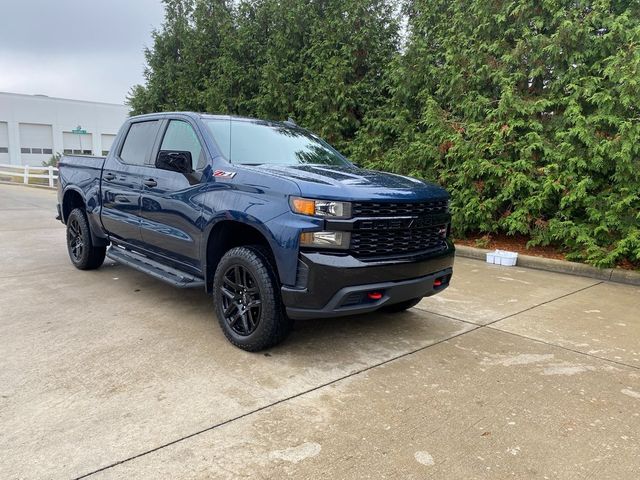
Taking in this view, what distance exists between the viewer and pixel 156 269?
4.73 meters

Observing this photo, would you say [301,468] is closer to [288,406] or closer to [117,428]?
[288,406]

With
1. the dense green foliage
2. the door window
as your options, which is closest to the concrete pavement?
the door window

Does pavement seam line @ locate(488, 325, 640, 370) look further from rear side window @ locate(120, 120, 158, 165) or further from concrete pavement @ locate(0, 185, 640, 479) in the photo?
rear side window @ locate(120, 120, 158, 165)

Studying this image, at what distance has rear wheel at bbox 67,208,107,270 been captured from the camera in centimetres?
610

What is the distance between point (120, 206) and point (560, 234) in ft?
19.2

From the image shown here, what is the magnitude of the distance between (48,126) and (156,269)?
5045cm

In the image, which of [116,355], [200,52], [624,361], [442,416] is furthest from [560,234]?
[200,52]

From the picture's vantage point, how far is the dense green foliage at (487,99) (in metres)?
6.52

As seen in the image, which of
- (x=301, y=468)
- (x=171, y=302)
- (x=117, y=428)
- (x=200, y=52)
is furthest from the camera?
(x=200, y=52)

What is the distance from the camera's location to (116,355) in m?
3.67

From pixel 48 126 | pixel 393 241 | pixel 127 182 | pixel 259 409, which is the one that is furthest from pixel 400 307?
pixel 48 126

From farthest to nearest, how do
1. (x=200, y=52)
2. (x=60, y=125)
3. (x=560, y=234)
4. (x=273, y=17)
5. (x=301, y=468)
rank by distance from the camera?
(x=60, y=125) → (x=200, y=52) → (x=273, y=17) → (x=560, y=234) → (x=301, y=468)

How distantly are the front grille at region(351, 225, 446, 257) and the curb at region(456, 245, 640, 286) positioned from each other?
376 cm

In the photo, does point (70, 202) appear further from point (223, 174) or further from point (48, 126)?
point (48, 126)
